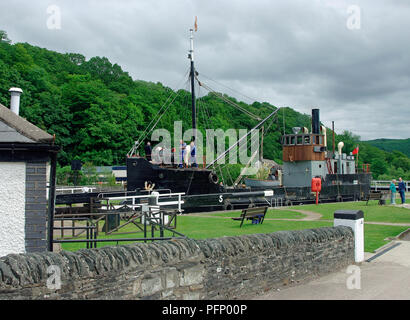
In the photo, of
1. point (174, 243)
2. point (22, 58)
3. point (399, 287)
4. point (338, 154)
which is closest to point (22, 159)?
point (174, 243)

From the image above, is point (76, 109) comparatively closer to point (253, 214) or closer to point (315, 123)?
point (315, 123)

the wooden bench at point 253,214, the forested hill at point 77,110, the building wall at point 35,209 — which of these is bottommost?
the wooden bench at point 253,214

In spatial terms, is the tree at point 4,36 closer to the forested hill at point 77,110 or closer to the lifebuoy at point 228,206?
the forested hill at point 77,110

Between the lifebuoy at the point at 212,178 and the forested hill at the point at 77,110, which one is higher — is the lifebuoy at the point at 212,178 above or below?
below

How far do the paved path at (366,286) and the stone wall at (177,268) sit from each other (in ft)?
0.82

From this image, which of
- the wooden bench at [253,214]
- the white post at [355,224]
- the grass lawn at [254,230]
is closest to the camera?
the white post at [355,224]

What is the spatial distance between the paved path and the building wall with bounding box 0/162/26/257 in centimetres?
441

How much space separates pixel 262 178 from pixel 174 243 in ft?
90.0

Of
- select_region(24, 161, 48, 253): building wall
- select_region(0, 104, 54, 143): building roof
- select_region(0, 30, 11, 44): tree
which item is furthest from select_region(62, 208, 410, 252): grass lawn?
select_region(0, 30, 11, 44): tree

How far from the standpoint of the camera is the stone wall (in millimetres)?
4771

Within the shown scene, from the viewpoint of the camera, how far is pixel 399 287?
7.71 m

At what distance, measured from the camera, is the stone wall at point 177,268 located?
15.7ft

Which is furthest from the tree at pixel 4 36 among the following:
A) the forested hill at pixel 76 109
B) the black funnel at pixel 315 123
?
the black funnel at pixel 315 123

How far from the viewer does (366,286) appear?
7.83 m
